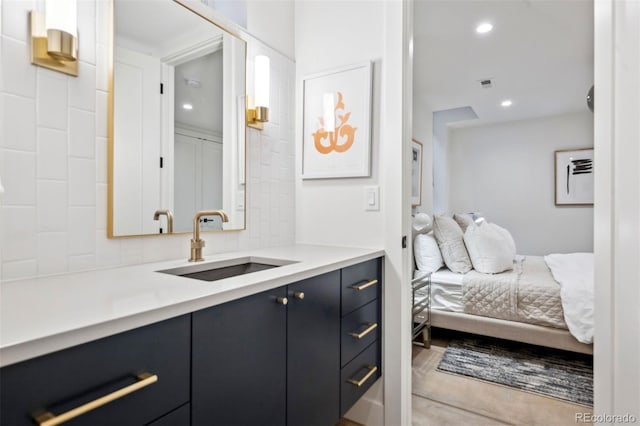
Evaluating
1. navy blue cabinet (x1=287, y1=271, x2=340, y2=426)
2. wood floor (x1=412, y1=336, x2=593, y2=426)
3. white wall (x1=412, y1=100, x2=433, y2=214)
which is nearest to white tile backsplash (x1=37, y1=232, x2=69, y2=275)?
navy blue cabinet (x1=287, y1=271, x2=340, y2=426)

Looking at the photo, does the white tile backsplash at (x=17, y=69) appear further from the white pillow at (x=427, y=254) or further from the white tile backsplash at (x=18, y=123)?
the white pillow at (x=427, y=254)

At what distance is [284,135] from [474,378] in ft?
6.36

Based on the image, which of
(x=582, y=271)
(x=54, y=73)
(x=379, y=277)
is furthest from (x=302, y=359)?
(x=582, y=271)

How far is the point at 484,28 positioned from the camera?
2.71 metres

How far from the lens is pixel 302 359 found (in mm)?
1172

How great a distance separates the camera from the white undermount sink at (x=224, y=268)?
1.30 meters

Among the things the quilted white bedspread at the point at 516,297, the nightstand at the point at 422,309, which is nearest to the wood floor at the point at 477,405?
the nightstand at the point at 422,309

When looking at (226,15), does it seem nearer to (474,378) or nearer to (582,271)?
(474,378)

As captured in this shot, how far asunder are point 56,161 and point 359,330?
1257 mm

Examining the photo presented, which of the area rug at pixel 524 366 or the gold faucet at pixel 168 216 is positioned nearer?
the gold faucet at pixel 168 216

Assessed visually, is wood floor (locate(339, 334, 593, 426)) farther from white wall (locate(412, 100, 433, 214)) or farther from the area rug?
white wall (locate(412, 100, 433, 214))

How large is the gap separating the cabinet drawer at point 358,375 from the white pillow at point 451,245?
5.00 feet

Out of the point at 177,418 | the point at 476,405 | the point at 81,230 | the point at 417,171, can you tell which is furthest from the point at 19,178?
the point at 417,171

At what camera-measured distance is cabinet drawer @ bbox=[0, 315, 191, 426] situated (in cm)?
55
